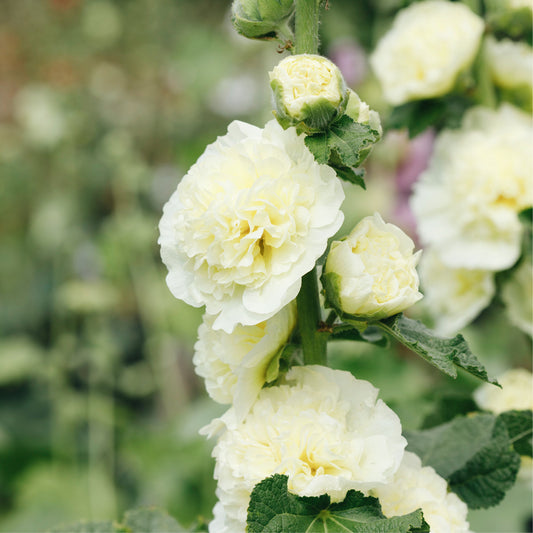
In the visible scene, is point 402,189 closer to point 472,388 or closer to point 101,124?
point 472,388

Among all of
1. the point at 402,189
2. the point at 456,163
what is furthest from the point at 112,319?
the point at 456,163

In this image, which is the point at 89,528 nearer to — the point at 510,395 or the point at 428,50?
the point at 510,395

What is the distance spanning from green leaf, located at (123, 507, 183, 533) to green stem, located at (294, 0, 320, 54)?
49 centimetres

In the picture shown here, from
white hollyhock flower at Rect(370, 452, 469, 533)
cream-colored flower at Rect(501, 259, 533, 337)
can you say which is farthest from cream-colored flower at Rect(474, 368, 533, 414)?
white hollyhock flower at Rect(370, 452, 469, 533)

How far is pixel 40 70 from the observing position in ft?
12.7

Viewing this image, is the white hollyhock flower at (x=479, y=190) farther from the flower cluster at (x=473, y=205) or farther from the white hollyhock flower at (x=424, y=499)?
the white hollyhock flower at (x=424, y=499)

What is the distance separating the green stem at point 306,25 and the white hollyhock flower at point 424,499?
38 cm

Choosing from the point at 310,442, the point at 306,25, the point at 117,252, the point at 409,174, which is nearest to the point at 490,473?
the point at 310,442

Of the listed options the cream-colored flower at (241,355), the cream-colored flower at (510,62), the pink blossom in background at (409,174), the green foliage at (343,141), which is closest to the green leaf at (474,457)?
the cream-colored flower at (241,355)

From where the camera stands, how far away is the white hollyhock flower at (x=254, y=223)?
58 cm

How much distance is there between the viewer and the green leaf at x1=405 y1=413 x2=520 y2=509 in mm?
717

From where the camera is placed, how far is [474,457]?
28.5 inches

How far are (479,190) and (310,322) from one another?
584mm

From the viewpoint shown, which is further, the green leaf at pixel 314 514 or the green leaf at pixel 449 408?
the green leaf at pixel 449 408
